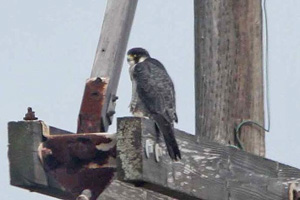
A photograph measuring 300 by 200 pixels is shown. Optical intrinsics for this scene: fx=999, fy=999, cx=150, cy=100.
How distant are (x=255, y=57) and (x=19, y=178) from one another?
73.6 inches

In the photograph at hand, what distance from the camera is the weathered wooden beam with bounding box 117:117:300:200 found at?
3.96 metres

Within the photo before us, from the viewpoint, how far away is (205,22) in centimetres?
582

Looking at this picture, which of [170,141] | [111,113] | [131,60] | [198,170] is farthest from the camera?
[131,60]

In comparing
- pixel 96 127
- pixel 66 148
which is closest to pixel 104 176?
pixel 66 148

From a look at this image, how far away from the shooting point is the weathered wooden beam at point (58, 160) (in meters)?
4.34

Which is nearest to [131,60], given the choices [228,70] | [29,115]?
[228,70]

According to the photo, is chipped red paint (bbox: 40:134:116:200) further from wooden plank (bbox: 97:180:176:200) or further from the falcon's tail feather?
wooden plank (bbox: 97:180:176:200)

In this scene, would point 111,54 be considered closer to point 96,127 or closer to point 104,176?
point 96,127

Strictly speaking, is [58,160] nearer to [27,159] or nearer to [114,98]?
[27,159]

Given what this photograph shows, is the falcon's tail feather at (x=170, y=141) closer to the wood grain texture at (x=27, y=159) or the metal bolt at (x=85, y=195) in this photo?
the metal bolt at (x=85, y=195)

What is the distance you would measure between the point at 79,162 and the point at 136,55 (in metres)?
3.51

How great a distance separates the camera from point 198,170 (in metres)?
4.38

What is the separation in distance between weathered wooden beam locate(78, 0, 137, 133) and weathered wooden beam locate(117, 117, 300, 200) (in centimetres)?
74

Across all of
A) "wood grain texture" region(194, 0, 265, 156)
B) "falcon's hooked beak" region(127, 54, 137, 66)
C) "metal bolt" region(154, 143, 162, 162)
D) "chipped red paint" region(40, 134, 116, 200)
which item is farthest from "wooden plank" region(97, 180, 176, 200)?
"falcon's hooked beak" region(127, 54, 137, 66)
